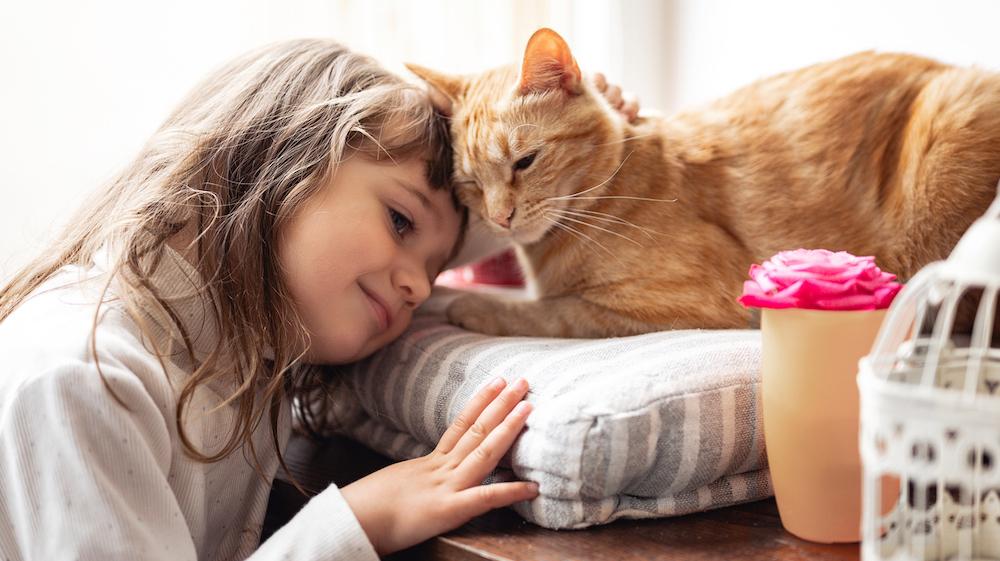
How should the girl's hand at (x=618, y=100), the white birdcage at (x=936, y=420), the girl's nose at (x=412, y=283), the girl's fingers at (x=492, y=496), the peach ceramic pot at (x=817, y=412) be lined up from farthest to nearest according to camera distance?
the girl's hand at (x=618, y=100) < the girl's nose at (x=412, y=283) < the girl's fingers at (x=492, y=496) < the peach ceramic pot at (x=817, y=412) < the white birdcage at (x=936, y=420)

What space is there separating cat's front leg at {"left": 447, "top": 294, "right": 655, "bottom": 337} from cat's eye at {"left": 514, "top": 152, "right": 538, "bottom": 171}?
0.23m

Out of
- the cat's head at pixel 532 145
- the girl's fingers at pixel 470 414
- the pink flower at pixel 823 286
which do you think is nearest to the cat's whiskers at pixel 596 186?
the cat's head at pixel 532 145

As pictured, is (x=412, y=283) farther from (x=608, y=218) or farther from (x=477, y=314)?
(x=608, y=218)

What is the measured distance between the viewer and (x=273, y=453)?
4.15ft

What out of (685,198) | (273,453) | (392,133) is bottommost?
(273,453)

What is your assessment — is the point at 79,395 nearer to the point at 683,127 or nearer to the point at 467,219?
the point at 467,219

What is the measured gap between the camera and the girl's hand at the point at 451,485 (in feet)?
3.13

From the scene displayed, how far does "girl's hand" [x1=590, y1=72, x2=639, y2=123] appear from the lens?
1.56 m

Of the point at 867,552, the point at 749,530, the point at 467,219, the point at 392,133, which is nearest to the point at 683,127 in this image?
the point at 467,219

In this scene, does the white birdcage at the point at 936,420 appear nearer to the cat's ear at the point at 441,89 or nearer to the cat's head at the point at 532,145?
the cat's head at the point at 532,145

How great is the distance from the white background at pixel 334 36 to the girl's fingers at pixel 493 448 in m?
0.79

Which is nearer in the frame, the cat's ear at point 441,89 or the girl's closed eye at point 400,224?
the girl's closed eye at point 400,224

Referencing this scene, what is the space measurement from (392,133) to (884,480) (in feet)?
2.68

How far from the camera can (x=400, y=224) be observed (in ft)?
4.25
